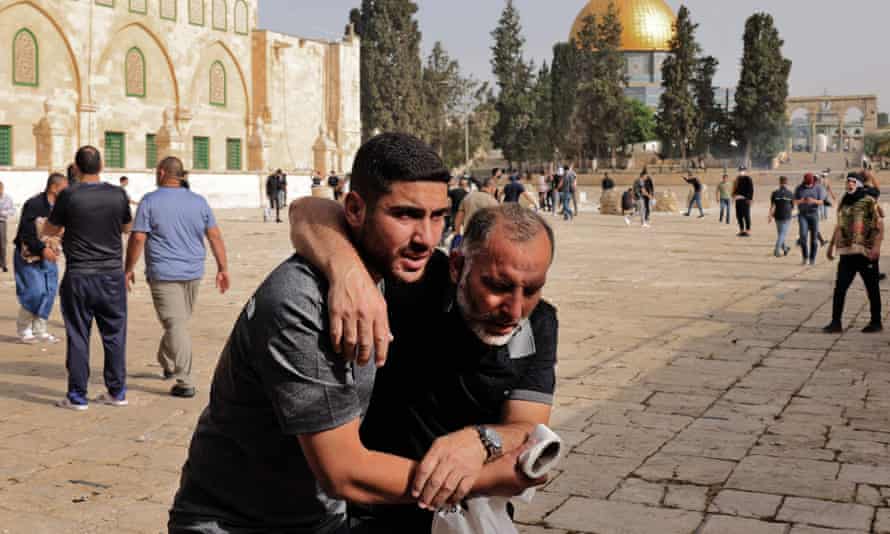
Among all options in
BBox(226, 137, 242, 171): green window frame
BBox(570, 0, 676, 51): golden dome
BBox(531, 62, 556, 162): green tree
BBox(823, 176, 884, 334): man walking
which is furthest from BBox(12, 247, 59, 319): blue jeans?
BBox(570, 0, 676, 51): golden dome

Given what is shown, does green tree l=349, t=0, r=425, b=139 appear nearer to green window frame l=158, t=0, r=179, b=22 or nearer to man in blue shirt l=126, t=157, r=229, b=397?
green window frame l=158, t=0, r=179, b=22

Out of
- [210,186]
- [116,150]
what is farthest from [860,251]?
[116,150]

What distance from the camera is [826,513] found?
4551mm

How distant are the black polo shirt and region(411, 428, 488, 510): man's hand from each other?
11.3 inches

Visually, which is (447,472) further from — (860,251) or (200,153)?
(200,153)

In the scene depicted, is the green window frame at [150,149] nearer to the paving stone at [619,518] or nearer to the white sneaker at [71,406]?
the white sneaker at [71,406]

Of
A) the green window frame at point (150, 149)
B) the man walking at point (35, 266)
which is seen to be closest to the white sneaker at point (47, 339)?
the man walking at point (35, 266)

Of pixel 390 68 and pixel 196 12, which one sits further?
pixel 390 68

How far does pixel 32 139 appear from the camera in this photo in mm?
36250

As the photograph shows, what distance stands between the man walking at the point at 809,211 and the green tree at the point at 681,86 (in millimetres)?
43665

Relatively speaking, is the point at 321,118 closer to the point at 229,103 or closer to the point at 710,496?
the point at 229,103

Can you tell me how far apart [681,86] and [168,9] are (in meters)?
31.2

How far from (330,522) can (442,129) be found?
199 ft

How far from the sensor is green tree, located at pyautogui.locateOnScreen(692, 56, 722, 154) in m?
59.8
